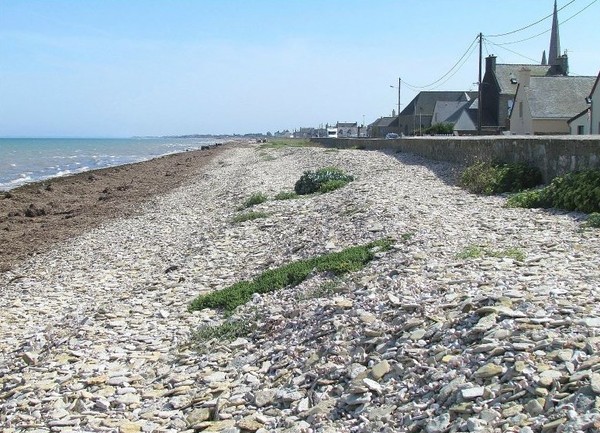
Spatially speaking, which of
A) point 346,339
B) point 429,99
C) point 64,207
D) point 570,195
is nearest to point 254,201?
point 570,195

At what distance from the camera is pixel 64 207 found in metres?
26.4

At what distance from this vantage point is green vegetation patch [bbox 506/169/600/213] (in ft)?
36.0

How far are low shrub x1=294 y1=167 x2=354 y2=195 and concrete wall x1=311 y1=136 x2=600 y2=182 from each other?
3.86 m

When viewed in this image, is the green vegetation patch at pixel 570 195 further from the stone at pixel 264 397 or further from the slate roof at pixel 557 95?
the slate roof at pixel 557 95

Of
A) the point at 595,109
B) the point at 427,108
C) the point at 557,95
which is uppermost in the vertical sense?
the point at 427,108

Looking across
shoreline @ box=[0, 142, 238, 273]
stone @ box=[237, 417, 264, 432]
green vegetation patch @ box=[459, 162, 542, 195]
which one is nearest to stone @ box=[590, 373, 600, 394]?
stone @ box=[237, 417, 264, 432]

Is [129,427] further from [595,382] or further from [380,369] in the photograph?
[595,382]

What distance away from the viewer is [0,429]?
6000 millimetres

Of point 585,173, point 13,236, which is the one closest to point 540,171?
point 585,173

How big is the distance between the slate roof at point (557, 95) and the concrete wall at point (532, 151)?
2014 centimetres

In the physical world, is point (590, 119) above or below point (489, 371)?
above

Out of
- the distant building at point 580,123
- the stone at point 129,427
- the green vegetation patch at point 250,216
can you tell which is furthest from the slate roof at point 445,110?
the stone at point 129,427

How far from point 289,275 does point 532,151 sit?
8.67 m

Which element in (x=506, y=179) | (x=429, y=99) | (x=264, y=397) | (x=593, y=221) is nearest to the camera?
(x=264, y=397)
